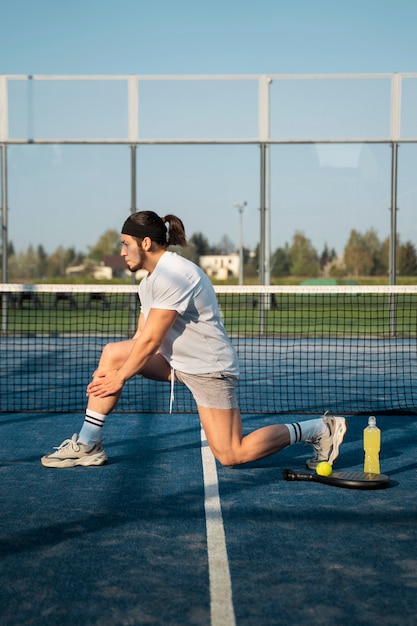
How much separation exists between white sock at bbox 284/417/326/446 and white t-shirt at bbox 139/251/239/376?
54 centimetres

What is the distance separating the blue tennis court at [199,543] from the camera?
3002 millimetres

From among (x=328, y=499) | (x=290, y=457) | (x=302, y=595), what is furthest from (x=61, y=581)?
(x=290, y=457)

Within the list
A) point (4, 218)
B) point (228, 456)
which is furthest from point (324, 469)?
point (4, 218)

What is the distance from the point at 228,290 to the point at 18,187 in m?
8.51

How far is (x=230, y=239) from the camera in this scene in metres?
15.3

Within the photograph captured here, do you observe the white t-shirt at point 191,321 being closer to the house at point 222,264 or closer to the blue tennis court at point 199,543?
the blue tennis court at point 199,543

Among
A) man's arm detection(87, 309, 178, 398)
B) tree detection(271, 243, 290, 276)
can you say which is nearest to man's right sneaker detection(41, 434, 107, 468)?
man's arm detection(87, 309, 178, 398)

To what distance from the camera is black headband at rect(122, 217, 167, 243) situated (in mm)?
4785

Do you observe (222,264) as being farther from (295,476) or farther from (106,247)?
(295,476)

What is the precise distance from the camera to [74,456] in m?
5.21

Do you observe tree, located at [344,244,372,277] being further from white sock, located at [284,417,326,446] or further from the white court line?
the white court line

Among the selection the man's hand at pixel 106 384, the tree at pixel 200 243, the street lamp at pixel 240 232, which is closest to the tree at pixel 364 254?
the street lamp at pixel 240 232

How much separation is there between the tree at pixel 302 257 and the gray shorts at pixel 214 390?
1053cm

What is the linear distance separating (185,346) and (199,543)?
4.67 feet
